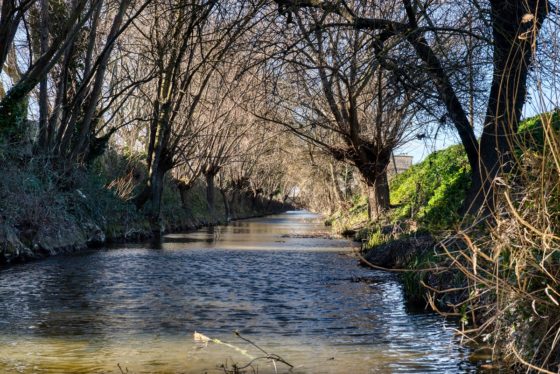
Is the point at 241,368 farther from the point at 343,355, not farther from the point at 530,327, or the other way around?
the point at 530,327

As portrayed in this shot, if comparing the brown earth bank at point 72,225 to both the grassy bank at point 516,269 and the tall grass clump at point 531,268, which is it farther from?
the tall grass clump at point 531,268

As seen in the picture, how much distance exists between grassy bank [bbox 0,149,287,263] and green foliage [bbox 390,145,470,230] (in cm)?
893

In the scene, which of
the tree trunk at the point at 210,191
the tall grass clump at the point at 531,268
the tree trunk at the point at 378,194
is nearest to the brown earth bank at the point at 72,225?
the tree trunk at the point at 210,191

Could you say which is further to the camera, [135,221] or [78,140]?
[135,221]

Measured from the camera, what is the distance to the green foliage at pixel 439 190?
695 inches

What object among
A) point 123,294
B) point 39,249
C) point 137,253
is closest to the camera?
point 123,294

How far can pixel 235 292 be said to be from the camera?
11.0 metres

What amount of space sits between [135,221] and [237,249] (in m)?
7.23

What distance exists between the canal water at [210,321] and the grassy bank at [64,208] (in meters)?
1.61

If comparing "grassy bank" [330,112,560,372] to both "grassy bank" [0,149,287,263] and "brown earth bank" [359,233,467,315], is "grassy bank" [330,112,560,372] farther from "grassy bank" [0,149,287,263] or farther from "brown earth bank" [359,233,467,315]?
"grassy bank" [0,149,287,263]

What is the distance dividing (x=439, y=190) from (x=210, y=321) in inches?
519

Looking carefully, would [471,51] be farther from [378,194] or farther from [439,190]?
[378,194]

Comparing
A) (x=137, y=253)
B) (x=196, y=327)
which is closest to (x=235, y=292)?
(x=196, y=327)

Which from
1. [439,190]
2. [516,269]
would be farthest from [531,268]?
[439,190]
